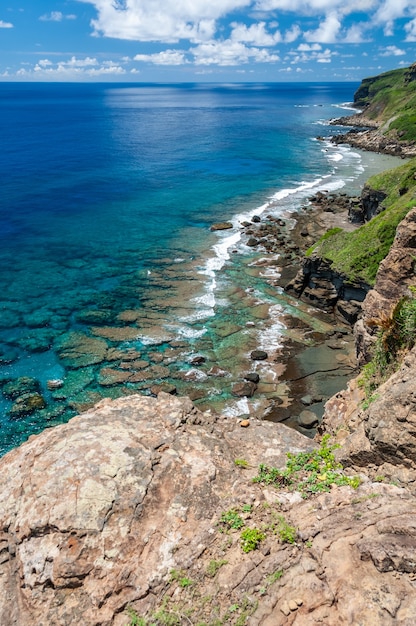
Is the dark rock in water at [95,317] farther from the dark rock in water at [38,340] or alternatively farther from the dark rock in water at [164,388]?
the dark rock in water at [164,388]

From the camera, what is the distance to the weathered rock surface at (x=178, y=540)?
8.02 m

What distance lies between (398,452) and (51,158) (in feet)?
333

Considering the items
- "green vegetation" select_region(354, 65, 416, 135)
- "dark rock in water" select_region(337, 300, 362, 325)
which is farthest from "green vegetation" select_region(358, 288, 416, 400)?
"green vegetation" select_region(354, 65, 416, 135)

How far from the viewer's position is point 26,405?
26375 millimetres

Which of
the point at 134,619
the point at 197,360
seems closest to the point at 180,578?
the point at 134,619

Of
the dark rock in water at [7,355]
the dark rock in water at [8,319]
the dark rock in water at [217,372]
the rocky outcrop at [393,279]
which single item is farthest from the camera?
the dark rock in water at [8,319]

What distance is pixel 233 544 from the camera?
32.0 feet

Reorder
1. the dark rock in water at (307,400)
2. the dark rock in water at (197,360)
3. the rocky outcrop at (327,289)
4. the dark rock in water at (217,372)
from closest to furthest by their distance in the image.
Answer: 1. the dark rock in water at (307,400)
2. the dark rock in water at (217,372)
3. the dark rock in water at (197,360)
4. the rocky outcrop at (327,289)

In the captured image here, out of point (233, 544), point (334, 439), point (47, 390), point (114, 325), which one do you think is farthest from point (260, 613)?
point (114, 325)

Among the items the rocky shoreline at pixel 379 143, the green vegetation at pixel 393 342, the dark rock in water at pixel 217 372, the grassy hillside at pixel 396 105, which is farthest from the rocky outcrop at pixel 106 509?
the grassy hillside at pixel 396 105

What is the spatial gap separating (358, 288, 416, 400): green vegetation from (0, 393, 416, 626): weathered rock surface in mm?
5007

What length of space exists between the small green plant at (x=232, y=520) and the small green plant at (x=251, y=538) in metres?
0.29

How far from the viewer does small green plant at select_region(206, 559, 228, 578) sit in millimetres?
9266

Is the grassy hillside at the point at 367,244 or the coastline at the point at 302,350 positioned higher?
the grassy hillside at the point at 367,244
